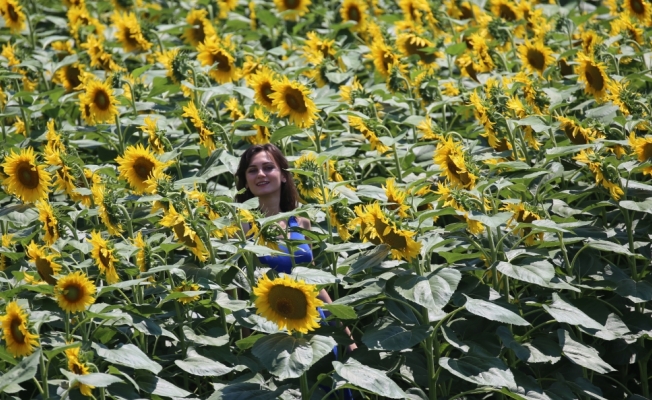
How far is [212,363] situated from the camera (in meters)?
3.96

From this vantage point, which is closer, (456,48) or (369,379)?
(369,379)

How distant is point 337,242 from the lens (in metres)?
4.56

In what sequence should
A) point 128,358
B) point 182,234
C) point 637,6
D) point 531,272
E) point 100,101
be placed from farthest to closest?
point 637,6, point 100,101, point 182,234, point 531,272, point 128,358

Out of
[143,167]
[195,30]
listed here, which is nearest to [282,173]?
[143,167]

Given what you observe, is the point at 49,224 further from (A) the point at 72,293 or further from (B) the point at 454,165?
(B) the point at 454,165

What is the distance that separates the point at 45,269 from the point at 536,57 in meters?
2.88

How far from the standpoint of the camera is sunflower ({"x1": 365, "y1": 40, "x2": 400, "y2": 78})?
18.6 ft

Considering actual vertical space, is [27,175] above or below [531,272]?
below

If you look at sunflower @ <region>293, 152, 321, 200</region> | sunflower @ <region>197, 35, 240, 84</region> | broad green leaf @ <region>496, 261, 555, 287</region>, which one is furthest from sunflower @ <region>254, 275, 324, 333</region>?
sunflower @ <region>197, 35, 240, 84</region>

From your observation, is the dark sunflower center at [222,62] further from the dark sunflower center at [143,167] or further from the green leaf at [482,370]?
the green leaf at [482,370]

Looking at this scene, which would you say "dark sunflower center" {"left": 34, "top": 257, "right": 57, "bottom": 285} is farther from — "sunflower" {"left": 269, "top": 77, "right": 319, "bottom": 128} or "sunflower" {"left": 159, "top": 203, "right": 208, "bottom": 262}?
"sunflower" {"left": 269, "top": 77, "right": 319, "bottom": 128}

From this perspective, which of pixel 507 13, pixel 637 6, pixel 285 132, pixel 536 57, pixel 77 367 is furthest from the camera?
pixel 507 13

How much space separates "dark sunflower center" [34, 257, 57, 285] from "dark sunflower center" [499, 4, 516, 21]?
3776 mm

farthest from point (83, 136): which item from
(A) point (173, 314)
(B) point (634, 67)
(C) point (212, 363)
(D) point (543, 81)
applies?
(B) point (634, 67)
